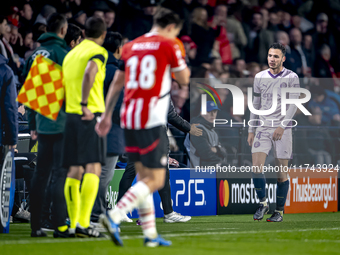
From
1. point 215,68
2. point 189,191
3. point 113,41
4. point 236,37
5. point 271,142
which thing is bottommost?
point 189,191

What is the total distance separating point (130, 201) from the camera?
425 centimetres

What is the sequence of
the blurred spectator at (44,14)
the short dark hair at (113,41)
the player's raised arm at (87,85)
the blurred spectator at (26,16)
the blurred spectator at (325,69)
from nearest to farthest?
1. the player's raised arm at (87,85)
2. the short dark hair at (113,41)
3. the blurred spectator at (44,14)
4. the blurred spectator at (26,16)
5. the blurred spectator at (325,69)

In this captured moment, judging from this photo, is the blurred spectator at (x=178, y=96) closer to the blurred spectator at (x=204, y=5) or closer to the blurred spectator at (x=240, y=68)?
the blurred spectator at (x=240, y=68)

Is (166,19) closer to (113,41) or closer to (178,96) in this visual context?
(113,41)

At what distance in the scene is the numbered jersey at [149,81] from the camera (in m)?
4.37

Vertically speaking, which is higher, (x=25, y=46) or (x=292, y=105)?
(x=25, y=46)

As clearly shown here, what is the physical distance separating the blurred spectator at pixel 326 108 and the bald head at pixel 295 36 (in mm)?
1602

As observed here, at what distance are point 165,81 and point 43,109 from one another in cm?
147

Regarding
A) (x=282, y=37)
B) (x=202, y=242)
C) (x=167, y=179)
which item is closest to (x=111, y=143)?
(x=167, y=179)

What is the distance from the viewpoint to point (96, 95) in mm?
5195

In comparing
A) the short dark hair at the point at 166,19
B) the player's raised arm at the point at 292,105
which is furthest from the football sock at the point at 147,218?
the player's raised arm at the point at 292,105

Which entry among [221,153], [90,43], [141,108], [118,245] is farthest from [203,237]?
[221,153]

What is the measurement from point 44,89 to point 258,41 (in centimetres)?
973

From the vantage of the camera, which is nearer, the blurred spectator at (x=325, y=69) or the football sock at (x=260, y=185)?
the football sock at (x=260, y=185)
